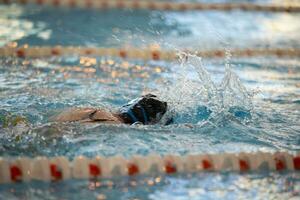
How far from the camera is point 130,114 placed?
10.1ft

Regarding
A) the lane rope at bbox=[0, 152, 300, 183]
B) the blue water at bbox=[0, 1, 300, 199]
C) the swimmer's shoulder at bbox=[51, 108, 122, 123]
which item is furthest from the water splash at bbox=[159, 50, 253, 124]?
the lane rope at bbox=[0, 152, 300, 183]

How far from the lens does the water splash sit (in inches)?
135

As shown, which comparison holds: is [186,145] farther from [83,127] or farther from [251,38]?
[251,38]

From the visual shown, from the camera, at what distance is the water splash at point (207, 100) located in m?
3.43

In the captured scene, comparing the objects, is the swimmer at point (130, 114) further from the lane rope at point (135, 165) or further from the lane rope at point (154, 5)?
the lane rope at point (154, 5)

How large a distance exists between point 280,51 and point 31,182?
3.66 m

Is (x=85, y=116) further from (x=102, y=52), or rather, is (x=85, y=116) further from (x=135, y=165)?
(x=102, y=52)

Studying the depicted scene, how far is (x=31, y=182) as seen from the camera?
2414 millimetres

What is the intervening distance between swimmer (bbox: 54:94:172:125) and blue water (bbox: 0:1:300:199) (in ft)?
0.17

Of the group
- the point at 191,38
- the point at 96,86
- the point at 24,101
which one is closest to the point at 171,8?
the point at 191,38

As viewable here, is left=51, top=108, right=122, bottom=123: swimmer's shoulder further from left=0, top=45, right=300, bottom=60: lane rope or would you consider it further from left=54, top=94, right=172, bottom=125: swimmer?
left=0, top=45, right=300, bottom=60: lane rope

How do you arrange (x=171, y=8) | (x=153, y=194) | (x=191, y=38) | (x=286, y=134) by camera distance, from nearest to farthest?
1. (x=153, y=194)
2. (x=286, y=134)
3. (x=191, y=38)
4. (x=171, y=8)

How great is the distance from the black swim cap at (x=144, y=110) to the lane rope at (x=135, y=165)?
0.45 metres

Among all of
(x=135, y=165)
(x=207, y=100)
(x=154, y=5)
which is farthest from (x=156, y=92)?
(x=154, y=5)
